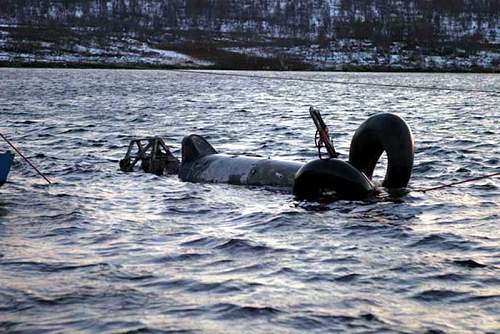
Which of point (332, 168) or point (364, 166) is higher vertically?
point (332, 168)

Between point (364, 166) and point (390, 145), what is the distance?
123 cm

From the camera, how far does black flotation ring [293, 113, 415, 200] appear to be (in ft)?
57.9

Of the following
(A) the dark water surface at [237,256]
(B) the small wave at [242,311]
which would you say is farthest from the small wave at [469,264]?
(B) the small wave at [242,311]

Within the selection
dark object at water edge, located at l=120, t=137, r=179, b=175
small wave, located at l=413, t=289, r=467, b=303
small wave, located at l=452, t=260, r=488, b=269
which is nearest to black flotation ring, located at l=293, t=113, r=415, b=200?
small wave, located at l=452, t=260, r=488, b=269

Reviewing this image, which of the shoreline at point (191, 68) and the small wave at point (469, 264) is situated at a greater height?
the small wave at point (469, 264)

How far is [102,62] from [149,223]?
172 metres

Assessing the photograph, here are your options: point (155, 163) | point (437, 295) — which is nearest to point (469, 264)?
point (437, 295)

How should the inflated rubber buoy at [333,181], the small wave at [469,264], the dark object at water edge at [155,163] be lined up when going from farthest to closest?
the dark object at water edge at [155,163] < the inflated rubber buoy at [333,181] < the small wave at [469,264]

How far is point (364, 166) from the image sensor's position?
19.6 meters

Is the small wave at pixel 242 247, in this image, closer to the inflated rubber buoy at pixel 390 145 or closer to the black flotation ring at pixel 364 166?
the black flotation ring at pixel 364 166

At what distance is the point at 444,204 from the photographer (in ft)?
57.3

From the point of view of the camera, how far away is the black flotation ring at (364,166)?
17656 mm

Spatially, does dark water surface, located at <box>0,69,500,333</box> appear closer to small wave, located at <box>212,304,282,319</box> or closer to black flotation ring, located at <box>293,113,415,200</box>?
small wave, located at <box>212,304,282,319</box>

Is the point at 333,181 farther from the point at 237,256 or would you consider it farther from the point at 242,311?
the point at 242,311
